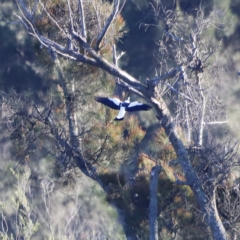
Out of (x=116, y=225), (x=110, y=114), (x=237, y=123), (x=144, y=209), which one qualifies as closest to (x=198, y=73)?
(x=110, y=114)

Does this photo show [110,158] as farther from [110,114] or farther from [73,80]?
[73,80]

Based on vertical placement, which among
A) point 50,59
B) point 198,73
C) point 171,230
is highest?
point 50,59

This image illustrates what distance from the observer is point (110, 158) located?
5.64 meters

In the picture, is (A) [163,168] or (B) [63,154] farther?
(B) [63,154]

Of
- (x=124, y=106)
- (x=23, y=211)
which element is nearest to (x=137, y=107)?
(x=124, y=106)

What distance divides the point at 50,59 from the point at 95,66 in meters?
0.64

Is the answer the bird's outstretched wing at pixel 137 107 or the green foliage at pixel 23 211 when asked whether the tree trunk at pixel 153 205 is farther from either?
the green foliage at pixel 23 211

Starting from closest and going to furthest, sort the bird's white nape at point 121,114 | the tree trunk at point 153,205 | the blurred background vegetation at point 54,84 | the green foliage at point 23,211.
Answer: the bird's white nape at point 121,114, the tree trunk at point 153,205, the green foliage at point 23,211, the blurred background vegetation at point 54,84

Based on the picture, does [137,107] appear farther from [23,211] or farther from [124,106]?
[23,211]

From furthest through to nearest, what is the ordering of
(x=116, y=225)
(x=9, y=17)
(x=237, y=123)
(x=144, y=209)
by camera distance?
(x=237, y=123) → (x=9, y=17) → (x=116, y=225) → (x=144, y=209)

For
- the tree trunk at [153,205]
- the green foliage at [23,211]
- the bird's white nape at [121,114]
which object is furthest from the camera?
the green foliage at [23,211]

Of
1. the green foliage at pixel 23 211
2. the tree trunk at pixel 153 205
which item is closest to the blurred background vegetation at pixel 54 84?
the green foliage at pixel 23 211

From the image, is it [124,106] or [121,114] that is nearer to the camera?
[121,114]

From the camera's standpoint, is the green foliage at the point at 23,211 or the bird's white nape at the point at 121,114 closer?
the bird's white nape at the point at 121,114
